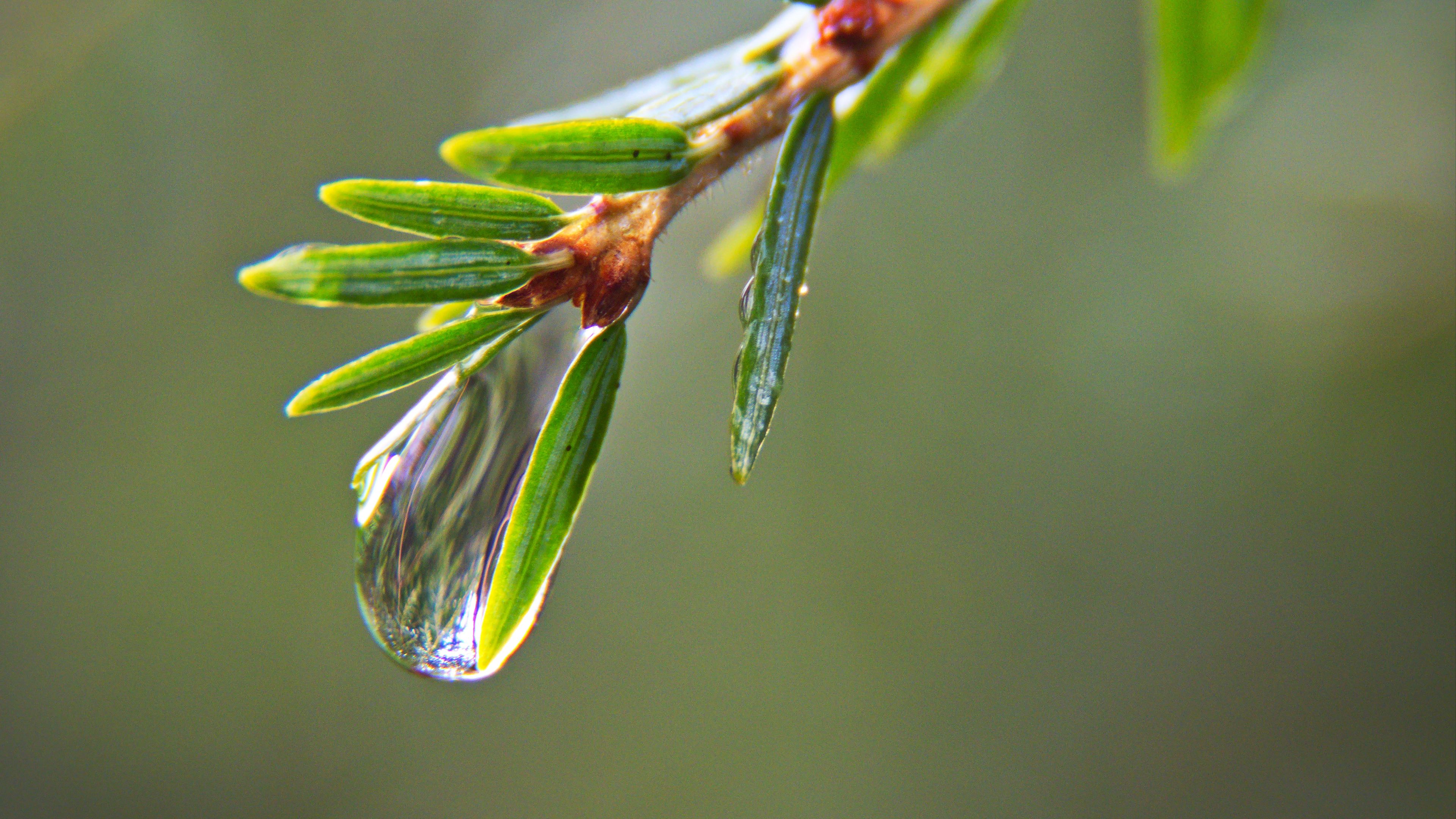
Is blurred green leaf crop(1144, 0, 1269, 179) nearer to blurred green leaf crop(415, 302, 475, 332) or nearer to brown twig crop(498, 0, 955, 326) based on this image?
brown twig crop(498, 0, 955, 326)

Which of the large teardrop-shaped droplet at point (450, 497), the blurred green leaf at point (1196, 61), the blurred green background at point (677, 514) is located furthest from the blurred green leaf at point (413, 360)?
the blurred green background at point (677, 514)

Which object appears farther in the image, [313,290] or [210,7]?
[210,7]

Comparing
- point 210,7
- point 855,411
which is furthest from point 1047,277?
point 210,7

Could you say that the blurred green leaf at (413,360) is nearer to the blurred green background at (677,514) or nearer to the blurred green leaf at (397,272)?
the blurred green leaf at (397,272)

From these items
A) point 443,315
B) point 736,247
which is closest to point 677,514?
point 736,247

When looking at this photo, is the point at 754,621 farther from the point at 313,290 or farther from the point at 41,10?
the point at 41,10

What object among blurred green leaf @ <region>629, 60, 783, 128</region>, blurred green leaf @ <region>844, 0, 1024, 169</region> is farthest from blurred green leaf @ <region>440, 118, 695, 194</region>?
blurred green leaf @ <region>844, 0, 1024, 169</region>

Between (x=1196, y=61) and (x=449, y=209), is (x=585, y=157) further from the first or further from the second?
(x=1196, y=61)
